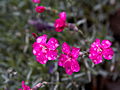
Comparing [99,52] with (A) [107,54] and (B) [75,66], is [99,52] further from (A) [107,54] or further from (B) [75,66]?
(B) [75,66]

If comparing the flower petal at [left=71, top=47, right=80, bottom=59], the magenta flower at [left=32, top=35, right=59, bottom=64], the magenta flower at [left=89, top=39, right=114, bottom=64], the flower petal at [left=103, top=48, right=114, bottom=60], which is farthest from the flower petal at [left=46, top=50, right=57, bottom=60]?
the flower petal at [left=103, top=48, right=114, bottom=60]

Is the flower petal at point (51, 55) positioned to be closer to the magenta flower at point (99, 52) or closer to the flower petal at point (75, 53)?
the flower petal at point (75, 53)

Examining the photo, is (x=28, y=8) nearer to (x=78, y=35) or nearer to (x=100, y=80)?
(x=78, y=35)

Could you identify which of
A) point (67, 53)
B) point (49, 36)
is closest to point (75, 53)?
point (67, 53)

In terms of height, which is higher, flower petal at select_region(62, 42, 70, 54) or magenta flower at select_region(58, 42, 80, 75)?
flower petal at select_region(62, 42, 70, 54)

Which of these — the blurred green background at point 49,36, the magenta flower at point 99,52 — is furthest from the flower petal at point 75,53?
the blurred green background at point 49,36

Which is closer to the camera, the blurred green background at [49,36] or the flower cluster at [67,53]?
the flower cluster at [67,53]

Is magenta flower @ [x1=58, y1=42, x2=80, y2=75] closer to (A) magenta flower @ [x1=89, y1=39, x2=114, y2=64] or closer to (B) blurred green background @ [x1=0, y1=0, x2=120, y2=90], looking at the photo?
(A) magenta flower @ [x1=89, y1=39, x2=114, y2=64]
